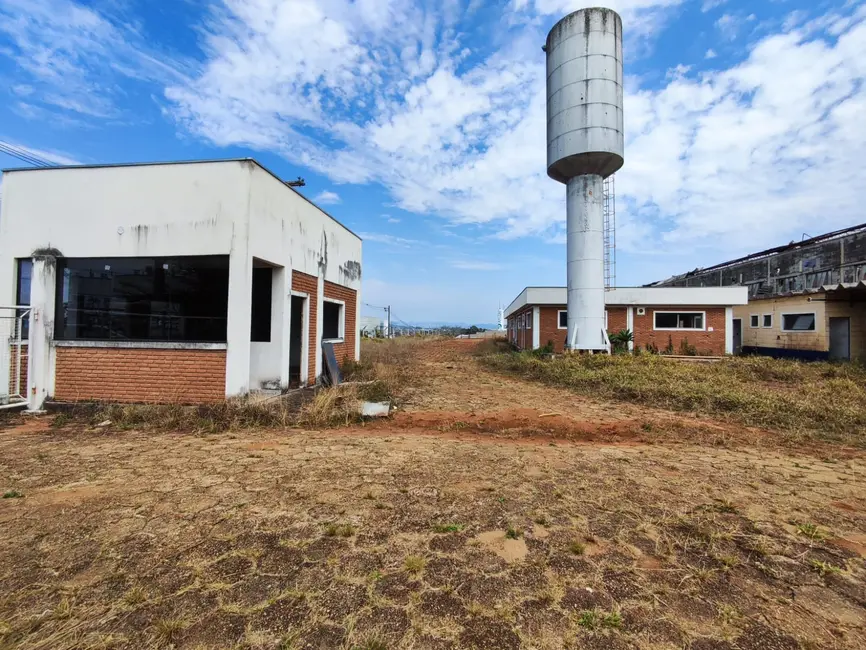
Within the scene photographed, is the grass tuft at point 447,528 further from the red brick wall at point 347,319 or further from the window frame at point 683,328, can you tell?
the window frame at point 683,328

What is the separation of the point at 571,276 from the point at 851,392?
366 inches

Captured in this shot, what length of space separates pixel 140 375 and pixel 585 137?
646 inches

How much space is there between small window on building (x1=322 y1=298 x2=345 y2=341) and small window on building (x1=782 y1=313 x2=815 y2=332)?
798 inches

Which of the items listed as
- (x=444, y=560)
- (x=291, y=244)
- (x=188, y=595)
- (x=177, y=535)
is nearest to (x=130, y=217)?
(x=291, y=244)

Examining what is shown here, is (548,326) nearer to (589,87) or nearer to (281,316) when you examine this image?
(589,87)

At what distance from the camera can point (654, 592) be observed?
8.84ft

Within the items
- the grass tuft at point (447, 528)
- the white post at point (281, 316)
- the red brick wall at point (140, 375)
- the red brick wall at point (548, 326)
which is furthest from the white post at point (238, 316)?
the red brick wall at point (548, 326)

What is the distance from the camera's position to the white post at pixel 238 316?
25.6 feet

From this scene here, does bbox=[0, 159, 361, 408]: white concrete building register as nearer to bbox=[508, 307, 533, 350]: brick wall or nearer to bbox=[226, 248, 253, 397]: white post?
bbox=[226, 248, 253, 397]: white post

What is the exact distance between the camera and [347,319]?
45.7 ft

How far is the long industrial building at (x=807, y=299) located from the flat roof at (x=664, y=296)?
201cm

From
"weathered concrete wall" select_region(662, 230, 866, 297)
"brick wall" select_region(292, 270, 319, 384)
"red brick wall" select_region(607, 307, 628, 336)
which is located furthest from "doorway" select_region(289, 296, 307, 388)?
"weathered concrete wall" select_region(662, 230, 866, 297)

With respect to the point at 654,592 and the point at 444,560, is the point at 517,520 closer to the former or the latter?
the point at 444,560

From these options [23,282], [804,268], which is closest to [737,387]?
[23,282]
